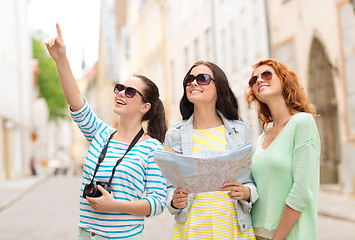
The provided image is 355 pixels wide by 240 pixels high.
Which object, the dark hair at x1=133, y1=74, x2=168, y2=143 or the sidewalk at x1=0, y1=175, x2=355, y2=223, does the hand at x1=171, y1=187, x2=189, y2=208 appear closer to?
the dark hair at x1=133, y1=74, x2=168, y2=143

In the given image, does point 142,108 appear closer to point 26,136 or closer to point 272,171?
point 272,171

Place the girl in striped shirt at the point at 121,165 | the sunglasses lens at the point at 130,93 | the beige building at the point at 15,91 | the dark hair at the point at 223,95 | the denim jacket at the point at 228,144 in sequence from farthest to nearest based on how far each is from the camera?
the beige building at the point at 15,91
the dark hair at the point at 223,95
the sunglasses lens at the point at 130,93
the denim jacket at the point at 228,144
the girl in striped shirt at the point at 121,165

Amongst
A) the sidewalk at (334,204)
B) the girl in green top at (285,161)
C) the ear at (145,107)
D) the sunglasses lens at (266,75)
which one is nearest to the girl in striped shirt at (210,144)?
the girl in green top at (285,161)

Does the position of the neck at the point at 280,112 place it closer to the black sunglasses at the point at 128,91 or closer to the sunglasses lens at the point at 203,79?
the sunglasses lens at the point at 203,79

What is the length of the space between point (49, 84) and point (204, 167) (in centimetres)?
5529

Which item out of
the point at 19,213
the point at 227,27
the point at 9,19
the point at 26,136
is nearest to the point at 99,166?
the point at 19,213

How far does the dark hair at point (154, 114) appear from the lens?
10.6 feet

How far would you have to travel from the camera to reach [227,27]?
23469 mm

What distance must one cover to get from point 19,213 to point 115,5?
41.7 metres

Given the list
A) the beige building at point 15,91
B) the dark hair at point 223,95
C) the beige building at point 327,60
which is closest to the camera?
the dark hair at point 223,95

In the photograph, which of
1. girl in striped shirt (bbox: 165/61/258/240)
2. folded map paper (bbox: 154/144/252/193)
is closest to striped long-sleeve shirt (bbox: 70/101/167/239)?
girl in striped shirt (bbox: 165/61/258/240)

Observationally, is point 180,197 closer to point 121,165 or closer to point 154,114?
point 121,165

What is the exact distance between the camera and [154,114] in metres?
3.32

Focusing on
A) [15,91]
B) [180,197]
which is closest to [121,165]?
[180,197]
